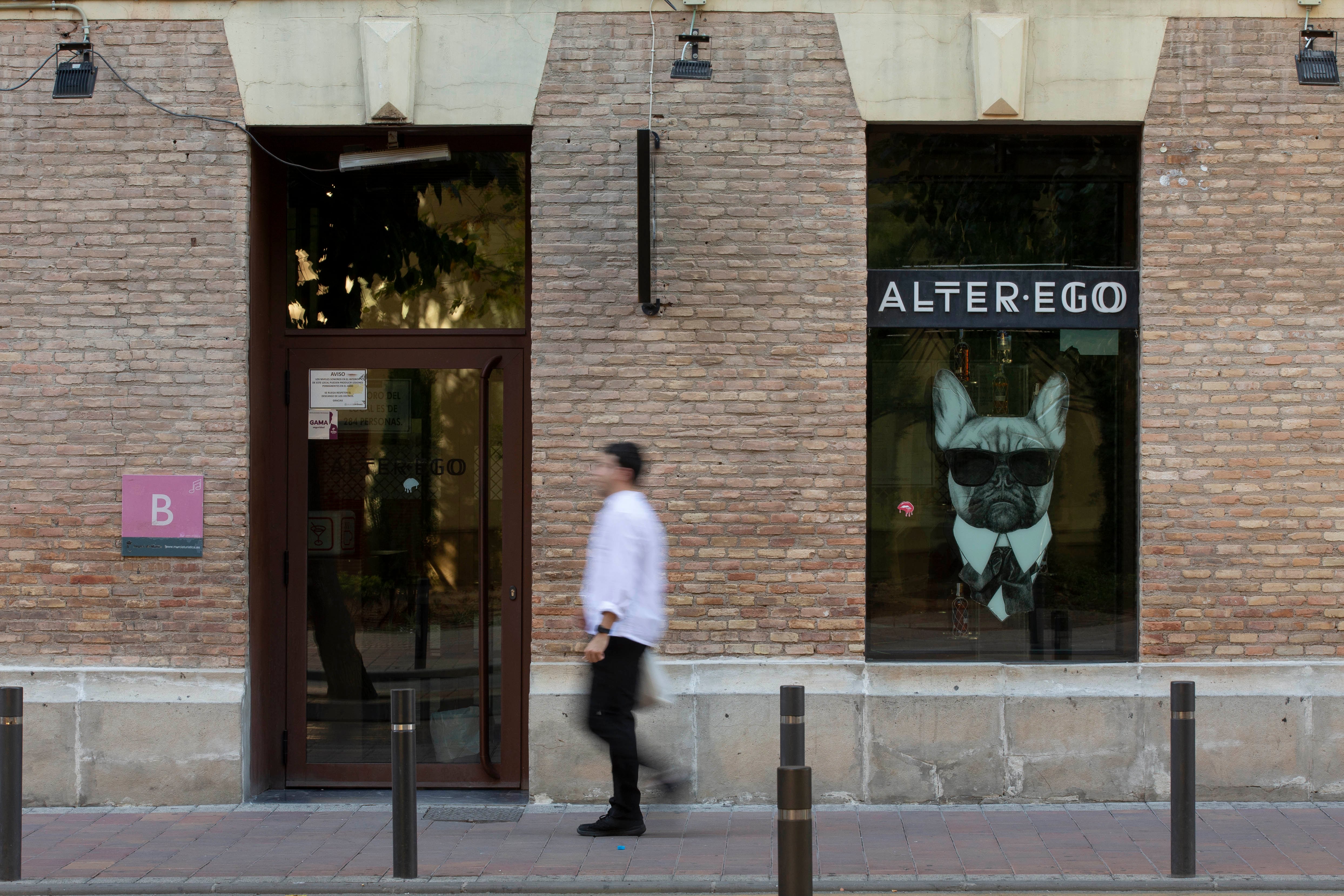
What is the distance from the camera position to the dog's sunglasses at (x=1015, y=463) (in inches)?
301

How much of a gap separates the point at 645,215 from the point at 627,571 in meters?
2.22

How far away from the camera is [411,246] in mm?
7922

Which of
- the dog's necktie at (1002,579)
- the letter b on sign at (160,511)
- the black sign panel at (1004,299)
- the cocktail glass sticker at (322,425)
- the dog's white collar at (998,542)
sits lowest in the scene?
the dog's necktie at (1002,579)

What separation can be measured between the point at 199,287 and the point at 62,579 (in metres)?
1.97

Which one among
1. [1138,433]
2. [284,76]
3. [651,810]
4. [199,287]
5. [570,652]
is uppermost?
[284,76]

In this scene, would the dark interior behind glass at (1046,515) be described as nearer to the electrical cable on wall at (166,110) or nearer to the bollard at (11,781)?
the electrical cable on wall at (166,110)

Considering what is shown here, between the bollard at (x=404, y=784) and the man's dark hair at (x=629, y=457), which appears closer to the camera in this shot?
the bollard at (x=404, y=784)

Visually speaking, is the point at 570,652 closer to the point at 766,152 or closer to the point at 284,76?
the point at 766,152

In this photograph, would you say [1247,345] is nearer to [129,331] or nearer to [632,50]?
[632,50]

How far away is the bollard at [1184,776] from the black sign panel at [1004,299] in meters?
2.87

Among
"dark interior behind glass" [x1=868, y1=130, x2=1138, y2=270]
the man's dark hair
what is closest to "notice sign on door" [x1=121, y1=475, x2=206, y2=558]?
the man's dark hair

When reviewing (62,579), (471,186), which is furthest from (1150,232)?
(62,579)

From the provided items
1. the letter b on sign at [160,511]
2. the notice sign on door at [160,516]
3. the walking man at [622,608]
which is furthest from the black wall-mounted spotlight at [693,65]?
the letter b on sign at [160,511]

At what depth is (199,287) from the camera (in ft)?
24.1
